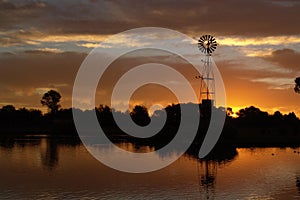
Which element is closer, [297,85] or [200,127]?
[200,127]

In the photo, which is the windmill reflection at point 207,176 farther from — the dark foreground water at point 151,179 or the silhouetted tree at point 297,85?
the silhouetted tree at point 297,85

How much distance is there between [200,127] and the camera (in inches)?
4070

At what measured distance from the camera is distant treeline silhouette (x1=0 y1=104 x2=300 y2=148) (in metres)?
100

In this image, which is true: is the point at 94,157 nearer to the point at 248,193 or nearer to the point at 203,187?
the point at 203,187

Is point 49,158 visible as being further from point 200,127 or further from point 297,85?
point 297,85

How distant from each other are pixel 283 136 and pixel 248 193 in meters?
75.2

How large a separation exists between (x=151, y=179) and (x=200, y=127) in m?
54.1

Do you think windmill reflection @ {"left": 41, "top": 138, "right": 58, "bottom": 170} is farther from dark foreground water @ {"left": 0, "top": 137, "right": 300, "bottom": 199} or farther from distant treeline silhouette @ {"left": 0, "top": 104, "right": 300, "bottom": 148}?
distant treeline silhouette @ {"left": 0, "top": 104, "right": 300, "bottom": 148}

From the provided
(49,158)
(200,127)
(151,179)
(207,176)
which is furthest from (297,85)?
(151,179)

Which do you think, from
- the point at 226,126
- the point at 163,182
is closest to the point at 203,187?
the point at 163,182

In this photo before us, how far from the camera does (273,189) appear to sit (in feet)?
147

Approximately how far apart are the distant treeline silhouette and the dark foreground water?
27025 millimetres

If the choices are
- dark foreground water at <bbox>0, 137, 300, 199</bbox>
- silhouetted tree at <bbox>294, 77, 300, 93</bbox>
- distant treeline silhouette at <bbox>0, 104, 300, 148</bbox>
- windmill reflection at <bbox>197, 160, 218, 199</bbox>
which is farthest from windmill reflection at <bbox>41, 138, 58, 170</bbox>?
silhouetted tree at <bbox>294, 77, 300, 93</bbox>

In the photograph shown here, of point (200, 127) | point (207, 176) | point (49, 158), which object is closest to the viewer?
point (207, 176)
